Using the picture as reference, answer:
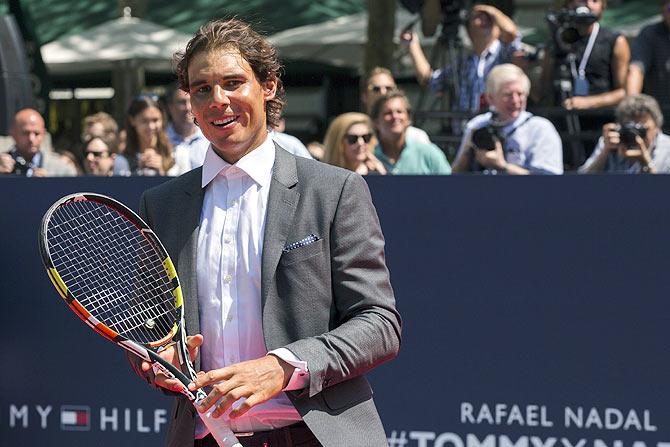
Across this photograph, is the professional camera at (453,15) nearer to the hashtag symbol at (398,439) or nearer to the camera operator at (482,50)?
the camera operator at (482,50)

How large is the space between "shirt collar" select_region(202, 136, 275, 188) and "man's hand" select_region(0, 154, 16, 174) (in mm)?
4412

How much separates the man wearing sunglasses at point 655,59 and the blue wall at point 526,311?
2552 millimetres

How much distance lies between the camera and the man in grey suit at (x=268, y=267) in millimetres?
2625

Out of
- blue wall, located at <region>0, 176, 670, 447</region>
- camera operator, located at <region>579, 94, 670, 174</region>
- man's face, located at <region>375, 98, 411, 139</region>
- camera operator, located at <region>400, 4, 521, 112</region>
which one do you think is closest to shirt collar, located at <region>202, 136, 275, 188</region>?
blue wall, located at <region>0, 176, 670, 447</region>

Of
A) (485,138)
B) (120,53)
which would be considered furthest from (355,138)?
(120,53)

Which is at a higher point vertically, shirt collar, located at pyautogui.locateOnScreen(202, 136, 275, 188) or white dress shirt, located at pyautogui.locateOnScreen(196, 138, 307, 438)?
shirt collar, located at pyautogui.locateOnScreen(202, 136, 275, 188)

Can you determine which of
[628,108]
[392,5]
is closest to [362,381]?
[628,108]

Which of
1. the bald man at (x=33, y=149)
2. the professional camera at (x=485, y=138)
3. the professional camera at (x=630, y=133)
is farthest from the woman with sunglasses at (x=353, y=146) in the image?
the bald man at (x=33, y=149)

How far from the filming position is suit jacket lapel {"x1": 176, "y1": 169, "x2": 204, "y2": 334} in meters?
2.70

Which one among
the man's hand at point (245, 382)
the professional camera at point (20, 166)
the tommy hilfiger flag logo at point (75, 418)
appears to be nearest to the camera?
the man's hand at point (245, 382)

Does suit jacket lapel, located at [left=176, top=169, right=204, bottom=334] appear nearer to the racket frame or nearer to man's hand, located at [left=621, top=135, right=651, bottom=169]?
the racket frame

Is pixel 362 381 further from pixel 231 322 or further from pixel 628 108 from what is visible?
pixel 628 108

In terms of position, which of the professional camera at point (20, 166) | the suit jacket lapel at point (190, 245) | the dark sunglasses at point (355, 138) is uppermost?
the suit jacket lapel at point (190, 245)

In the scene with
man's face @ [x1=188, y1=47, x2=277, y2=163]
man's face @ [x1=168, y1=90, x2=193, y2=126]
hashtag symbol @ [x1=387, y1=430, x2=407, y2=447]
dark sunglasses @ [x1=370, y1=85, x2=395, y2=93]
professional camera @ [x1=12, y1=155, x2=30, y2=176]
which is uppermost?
man's face @ [x1=188, y1=47, x2=277, y2=163]
